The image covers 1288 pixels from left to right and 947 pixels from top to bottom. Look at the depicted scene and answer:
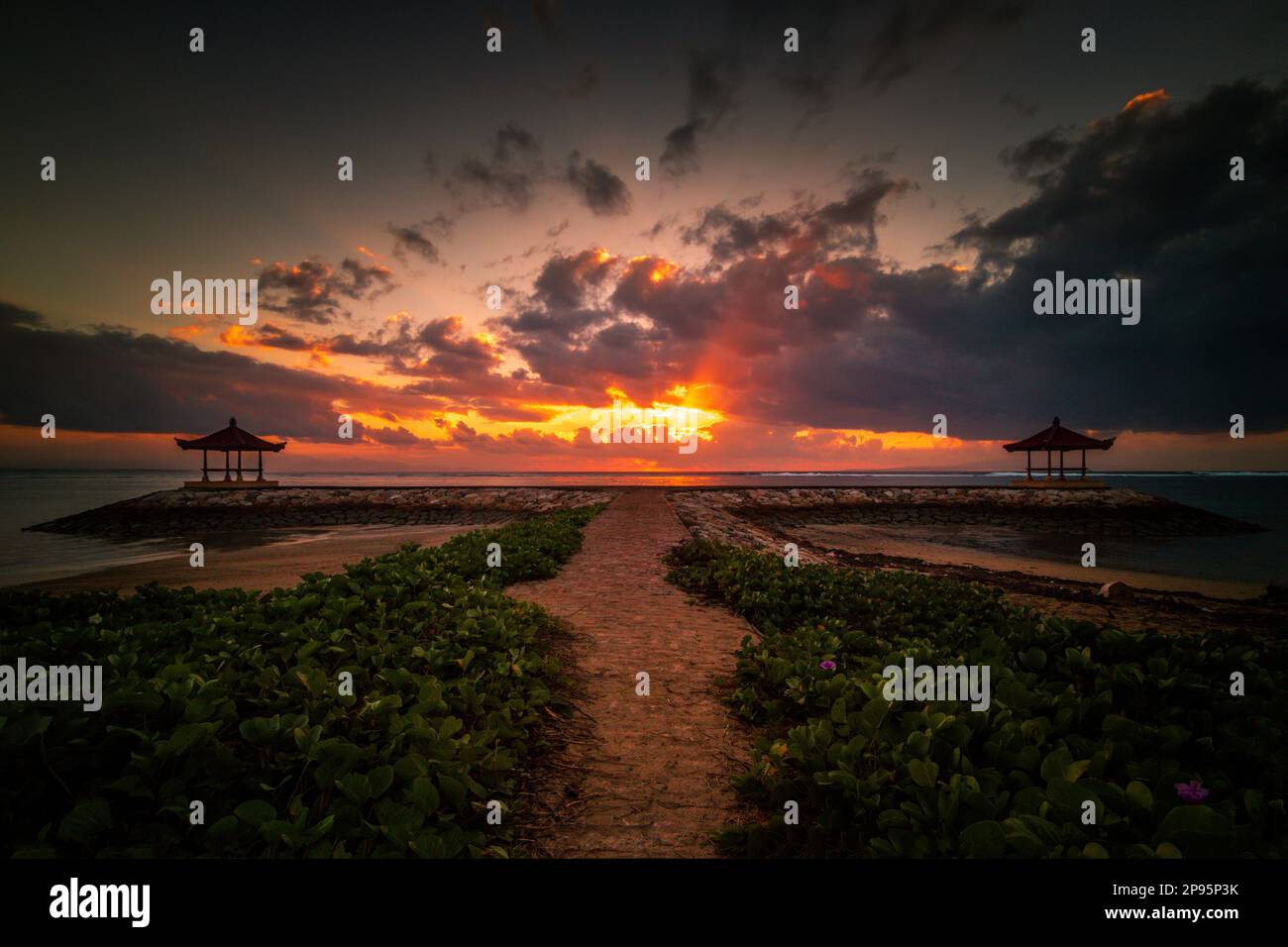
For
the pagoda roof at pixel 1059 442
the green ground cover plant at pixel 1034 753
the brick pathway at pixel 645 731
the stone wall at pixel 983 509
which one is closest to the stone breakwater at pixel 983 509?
the stone wall at pixel 983 509

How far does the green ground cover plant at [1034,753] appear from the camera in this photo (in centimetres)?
186

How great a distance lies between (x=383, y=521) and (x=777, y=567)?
28914mm

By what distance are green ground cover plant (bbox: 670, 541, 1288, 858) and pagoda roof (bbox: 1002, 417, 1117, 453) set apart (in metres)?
36.9

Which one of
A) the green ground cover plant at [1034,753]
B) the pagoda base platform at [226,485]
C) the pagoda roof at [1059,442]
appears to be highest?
the pagoda roof at [1059,442]

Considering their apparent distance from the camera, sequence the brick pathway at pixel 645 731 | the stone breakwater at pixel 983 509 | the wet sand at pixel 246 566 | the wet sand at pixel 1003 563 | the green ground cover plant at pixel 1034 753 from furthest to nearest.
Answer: the stone breakwater at pixel 983 509
the wet sand at pixel 1003 563
the wet sand at pixel 246 566
the brick pathway at pixel 645 731
the green ground cover plant at pixel 1034 753

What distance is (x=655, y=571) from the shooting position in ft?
31.2

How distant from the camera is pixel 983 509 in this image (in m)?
34.7

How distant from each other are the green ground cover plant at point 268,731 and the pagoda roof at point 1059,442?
130 ft

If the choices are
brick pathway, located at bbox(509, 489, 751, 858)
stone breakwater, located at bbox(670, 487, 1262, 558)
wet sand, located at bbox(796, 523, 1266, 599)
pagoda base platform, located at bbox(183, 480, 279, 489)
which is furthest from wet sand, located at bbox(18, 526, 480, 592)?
pagoda base platform, located at bbox(183, 480, 279, 489)

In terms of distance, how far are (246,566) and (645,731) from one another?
52.2ft

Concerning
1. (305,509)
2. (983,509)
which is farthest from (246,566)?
(983,509)

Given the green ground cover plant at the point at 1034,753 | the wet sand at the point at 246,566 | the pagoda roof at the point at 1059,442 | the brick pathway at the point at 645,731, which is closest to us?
the green ground cover plant at the point at 1034,753

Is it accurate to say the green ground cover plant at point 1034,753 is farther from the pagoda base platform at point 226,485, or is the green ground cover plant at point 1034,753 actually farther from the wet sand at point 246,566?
the pagoda base platform at point 226,485
